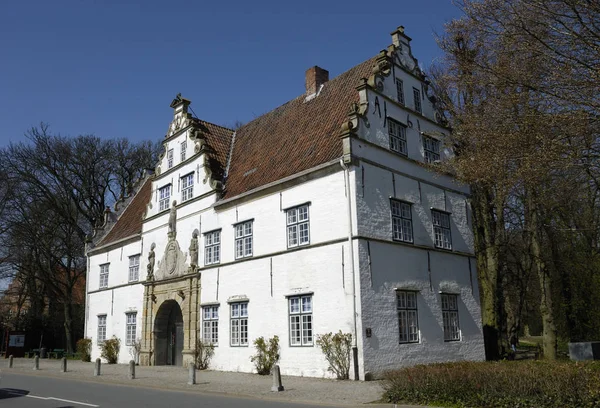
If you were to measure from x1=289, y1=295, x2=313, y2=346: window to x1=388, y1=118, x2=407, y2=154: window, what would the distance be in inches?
265

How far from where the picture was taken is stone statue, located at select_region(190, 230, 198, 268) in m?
24.1

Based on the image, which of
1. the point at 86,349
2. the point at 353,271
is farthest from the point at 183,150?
the point at 86,349

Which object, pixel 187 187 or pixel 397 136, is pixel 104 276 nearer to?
pixel 187 187

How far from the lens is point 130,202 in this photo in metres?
35.5

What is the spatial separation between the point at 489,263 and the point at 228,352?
482 inches

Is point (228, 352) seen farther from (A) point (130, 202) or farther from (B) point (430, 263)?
(A) point (130, 202)

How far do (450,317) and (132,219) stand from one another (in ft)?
66.3

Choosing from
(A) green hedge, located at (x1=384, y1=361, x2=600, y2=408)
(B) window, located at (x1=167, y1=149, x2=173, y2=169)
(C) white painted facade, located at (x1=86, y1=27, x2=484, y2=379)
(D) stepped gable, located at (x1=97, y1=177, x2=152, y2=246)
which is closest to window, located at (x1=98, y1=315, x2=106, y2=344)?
(D) stepped gable, located at (x1=97, y1=177, x2=152, y2=246)

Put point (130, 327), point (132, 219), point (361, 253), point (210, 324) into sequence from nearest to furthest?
point (361, 253)
point (210, 324)
point (130, 327)
point (132, 219)

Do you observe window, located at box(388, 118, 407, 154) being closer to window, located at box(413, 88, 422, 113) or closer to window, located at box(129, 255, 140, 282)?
window, located at box(413, 88, 422, 113)

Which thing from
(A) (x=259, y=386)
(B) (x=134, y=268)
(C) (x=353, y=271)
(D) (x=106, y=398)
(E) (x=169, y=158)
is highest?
(E) (x=169, y=158)

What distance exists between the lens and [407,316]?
18750 millimetres

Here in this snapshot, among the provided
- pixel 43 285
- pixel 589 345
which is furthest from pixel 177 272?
pixel 43 285

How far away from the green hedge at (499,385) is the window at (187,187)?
15993mm
